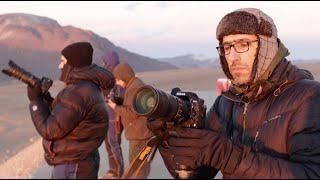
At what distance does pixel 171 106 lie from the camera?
174 cm

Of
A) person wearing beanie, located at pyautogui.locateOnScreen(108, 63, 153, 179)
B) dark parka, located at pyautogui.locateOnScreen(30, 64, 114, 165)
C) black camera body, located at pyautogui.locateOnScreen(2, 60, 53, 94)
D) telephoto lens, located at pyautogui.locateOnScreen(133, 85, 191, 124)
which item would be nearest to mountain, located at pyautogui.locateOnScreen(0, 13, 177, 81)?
black camera body, located at pyautogui.locateOnScreen(2, 60, 53, 94)

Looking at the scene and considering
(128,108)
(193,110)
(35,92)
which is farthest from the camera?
(128,108)

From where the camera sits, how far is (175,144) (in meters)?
1.80

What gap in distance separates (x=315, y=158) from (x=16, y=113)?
1.61 metres

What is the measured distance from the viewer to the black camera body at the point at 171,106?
169cm

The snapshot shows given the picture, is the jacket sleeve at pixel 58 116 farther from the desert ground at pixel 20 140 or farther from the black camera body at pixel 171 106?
the black camera body at pixel 171 106

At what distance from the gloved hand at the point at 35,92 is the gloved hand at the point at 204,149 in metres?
1.26

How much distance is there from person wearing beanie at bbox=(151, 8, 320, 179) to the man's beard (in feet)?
3.86

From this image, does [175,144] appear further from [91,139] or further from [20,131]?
[20,131]

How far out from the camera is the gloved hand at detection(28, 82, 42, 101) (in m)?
2.87

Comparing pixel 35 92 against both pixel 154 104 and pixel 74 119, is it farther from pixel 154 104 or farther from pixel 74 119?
pixel 154 104

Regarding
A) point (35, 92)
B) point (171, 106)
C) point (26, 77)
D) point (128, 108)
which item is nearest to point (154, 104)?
point (171, 106)

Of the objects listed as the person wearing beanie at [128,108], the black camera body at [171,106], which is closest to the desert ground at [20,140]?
the black camera body at [171,106]

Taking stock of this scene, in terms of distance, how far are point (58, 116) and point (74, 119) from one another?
0.29 feet
